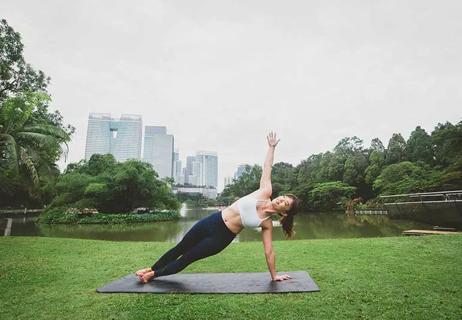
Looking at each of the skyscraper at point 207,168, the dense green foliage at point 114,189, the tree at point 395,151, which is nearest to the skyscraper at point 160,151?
the skyscraper at point 207,168

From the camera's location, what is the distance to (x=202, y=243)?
3197 millimetres

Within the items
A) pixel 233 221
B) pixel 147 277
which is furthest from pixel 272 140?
pixel 147 277

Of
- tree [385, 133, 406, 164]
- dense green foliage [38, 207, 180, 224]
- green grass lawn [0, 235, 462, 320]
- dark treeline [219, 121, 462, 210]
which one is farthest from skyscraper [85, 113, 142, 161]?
green grass lawn [0, 235, 462, 320]

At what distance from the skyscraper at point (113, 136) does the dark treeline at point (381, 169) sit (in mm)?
69298

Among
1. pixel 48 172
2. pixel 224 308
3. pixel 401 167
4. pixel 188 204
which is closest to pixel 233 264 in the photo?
pixel 224 308

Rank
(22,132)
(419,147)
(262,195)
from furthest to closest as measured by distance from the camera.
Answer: (419,147) → (22,132) → (262,195)

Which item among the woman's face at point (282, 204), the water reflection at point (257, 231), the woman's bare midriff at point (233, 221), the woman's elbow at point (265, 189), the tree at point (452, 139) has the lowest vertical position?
the water reflection at point (257, 231)

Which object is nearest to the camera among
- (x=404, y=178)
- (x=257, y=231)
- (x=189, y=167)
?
(x=257, y=231)

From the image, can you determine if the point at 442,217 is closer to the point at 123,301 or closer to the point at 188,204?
the point at 123,301

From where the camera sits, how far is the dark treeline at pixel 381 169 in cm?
1839

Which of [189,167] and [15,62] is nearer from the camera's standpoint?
[15,62]

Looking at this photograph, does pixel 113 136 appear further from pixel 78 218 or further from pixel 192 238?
pixel 192 238

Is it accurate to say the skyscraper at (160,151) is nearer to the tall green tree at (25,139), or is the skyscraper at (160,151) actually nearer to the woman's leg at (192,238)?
the tall green tree at (25,139)

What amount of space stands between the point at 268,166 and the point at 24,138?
28.8ft
